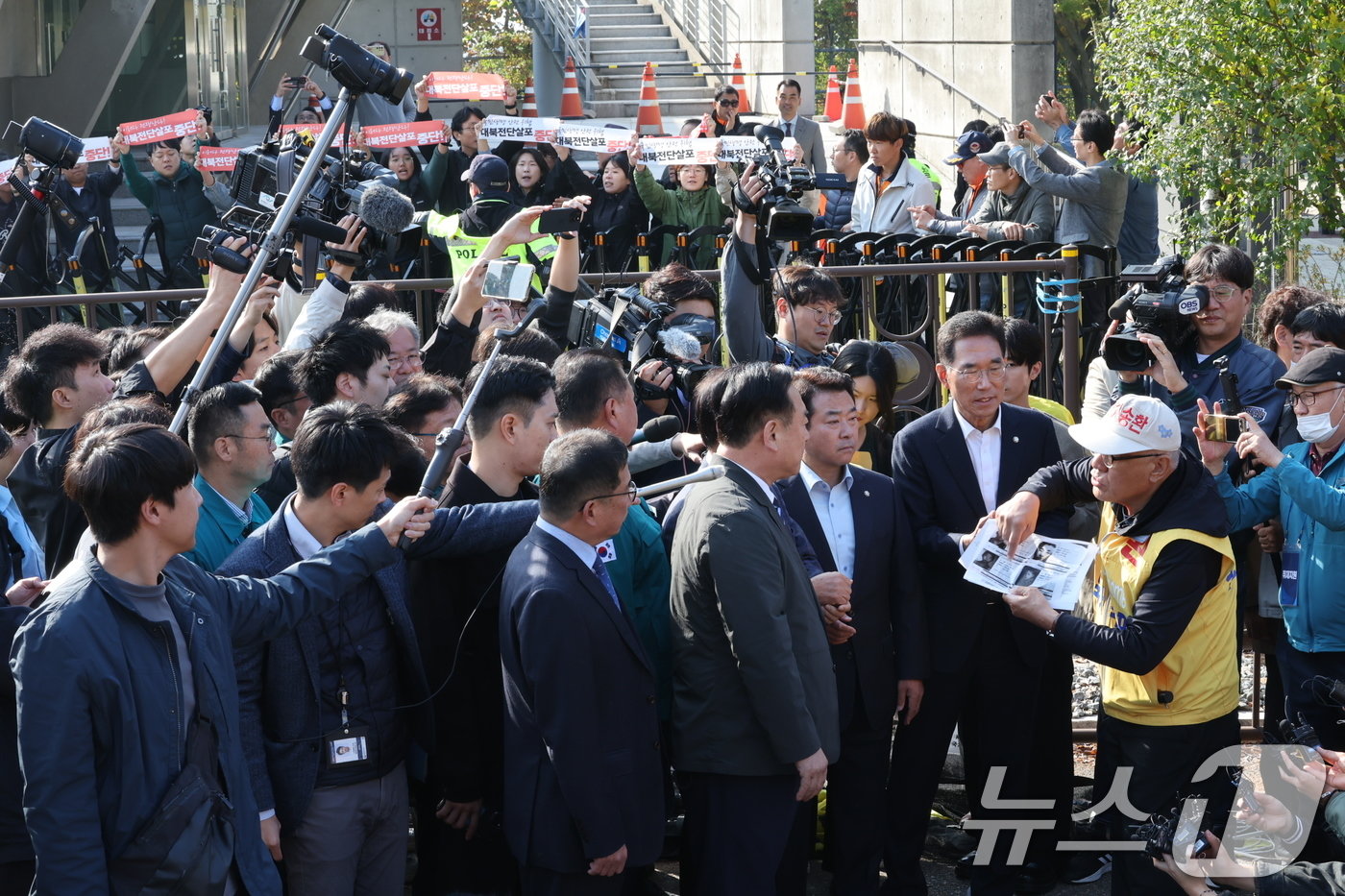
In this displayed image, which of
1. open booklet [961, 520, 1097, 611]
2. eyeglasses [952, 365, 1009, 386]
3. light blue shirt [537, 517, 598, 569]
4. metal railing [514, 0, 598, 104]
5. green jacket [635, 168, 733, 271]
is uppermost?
metal railing [514, 0, 598, 104]

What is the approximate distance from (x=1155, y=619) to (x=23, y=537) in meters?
3.22

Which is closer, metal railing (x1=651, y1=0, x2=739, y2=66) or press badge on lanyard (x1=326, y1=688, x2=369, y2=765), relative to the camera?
press badge on lanyard (x1=326, y1=688, x2=369, y2=765)

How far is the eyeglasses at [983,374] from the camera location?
4914mm

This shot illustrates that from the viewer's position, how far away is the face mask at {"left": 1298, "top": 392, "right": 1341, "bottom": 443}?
457cm

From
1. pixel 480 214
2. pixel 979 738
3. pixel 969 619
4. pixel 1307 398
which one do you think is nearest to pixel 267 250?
pixel 969 619

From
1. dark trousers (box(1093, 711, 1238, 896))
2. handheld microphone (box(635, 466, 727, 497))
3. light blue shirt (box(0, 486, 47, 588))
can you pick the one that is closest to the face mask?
dark trousers (box(1093, 711, 1238, 896))

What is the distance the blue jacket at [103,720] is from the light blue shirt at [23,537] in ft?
2.76

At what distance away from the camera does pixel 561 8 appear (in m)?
25.4

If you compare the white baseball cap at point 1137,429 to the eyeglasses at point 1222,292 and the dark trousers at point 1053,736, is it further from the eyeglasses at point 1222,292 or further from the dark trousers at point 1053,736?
the eyeglasses at point 1222,292

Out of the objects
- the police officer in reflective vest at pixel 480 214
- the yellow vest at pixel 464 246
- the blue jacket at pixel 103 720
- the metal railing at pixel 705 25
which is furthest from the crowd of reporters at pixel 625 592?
the metal railing at pixel 705 25

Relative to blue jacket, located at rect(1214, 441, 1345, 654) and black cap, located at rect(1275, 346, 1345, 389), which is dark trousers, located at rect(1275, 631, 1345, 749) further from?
black cap, located at rect(1275, 346, 1345, 389)

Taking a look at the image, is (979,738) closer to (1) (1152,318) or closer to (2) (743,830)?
(2) (743,830)

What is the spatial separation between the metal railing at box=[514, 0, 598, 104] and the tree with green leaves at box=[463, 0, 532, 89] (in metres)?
14.6

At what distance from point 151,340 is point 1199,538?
3.88m
